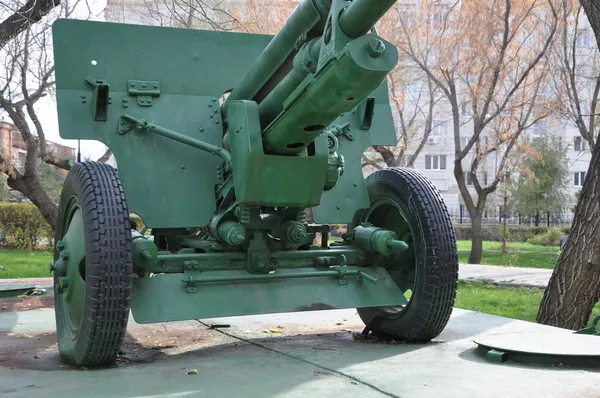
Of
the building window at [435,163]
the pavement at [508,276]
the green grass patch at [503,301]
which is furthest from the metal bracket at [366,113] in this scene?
the building window at [435,163]

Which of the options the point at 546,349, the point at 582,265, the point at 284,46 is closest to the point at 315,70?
the point at 284,46

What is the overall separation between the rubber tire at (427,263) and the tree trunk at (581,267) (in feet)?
6.65

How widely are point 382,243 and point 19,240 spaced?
1660 cm

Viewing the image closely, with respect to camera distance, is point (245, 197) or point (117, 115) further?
point (117, 115)

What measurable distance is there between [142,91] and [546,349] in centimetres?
290

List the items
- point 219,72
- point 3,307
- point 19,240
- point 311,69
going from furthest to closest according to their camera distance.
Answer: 1. point 19,240
2. point 3,307
3. point 219,72
4. point 311,69

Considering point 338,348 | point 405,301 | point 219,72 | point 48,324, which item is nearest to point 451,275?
point 405,301

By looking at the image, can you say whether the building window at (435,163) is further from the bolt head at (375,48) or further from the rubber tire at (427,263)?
the bolt head at (375,48)

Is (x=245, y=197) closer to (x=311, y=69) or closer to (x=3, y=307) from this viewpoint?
(x=311, y=69)

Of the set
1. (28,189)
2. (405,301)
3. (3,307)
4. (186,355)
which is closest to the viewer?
(186,355)

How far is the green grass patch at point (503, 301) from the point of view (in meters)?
7.79

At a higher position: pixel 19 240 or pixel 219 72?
pixel 219 72

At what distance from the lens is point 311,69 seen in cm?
358

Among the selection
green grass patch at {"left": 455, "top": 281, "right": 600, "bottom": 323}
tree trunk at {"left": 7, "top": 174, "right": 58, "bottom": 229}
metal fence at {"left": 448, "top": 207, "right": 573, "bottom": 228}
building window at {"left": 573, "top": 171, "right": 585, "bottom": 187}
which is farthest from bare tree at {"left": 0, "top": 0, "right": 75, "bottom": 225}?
building window at {"left": 573, "top": 171, "right": 585, "bottom": 187}
